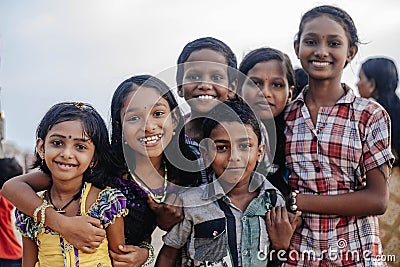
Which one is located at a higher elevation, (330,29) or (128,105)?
(330,29)

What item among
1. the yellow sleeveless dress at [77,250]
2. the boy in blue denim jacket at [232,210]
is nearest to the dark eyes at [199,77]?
the boy in blue denim jacket at [232,210]

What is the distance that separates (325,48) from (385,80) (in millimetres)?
1453

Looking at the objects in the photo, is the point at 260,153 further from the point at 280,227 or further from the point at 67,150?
the point at 67,150

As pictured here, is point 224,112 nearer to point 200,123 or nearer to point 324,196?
point 200,123

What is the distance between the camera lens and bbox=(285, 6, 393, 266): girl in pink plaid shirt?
2357 millimetres

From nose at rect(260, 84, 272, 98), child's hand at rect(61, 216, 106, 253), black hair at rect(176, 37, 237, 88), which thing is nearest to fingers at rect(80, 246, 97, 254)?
child's hand at rect(61, 216, 106, 253)

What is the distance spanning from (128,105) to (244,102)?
606 mm

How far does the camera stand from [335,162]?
2393 mm

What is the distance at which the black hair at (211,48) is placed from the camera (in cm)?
274

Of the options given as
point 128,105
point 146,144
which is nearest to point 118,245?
point 146,144

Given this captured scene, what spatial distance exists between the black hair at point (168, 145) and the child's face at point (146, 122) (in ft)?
0.12

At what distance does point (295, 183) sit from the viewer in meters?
2.51

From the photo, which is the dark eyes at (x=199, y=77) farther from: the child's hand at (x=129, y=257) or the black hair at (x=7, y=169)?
the black hair at (x=7, y=169)

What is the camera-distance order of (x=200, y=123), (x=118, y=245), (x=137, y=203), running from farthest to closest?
1. (x=200, y=123)
2. (x=137, y=203)
3. (x=118, y=245)
